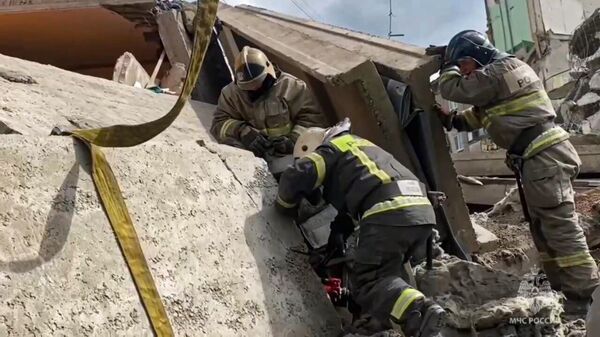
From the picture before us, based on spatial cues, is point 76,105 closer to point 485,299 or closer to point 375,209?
point 375,209

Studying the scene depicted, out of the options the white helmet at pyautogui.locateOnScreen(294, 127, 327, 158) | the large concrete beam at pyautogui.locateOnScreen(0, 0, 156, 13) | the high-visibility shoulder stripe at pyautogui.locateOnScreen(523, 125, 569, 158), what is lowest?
the high-visibility shoulder stripe at pyautogui.locateOnScreen(523, 125, 569, 158)

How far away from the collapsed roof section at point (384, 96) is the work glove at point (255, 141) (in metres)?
0.57

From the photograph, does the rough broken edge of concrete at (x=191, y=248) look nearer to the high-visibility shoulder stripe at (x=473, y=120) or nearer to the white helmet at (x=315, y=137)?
the white helmet at (x=315, y=137)

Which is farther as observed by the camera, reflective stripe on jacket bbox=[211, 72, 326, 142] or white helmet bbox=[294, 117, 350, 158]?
reflective stripe on jacket bbox=[211, 72, 326, 142]

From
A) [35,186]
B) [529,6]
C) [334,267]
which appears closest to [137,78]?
[334,267]

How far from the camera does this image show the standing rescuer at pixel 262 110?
444cm

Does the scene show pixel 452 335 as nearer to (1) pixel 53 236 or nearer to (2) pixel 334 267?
(2) pixel 334 267

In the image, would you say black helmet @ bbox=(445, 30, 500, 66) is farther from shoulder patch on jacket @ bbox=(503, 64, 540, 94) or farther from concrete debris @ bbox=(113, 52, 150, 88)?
concrete debris @ bbox=(113, 52, 150, 88)

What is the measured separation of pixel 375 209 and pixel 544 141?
1.47 meters

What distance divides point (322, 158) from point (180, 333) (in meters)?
1.16

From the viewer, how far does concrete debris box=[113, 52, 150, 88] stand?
6.23 m

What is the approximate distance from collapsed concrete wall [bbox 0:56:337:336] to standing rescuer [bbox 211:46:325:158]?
85 centimetres

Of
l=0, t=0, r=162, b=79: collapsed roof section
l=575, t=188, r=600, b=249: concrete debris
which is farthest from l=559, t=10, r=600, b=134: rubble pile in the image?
l=0, t=0, r=162, b=79: collapsed roof section

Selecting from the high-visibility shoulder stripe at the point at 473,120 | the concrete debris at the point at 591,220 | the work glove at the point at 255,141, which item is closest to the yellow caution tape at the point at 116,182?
the work glove at the point at 255,141
